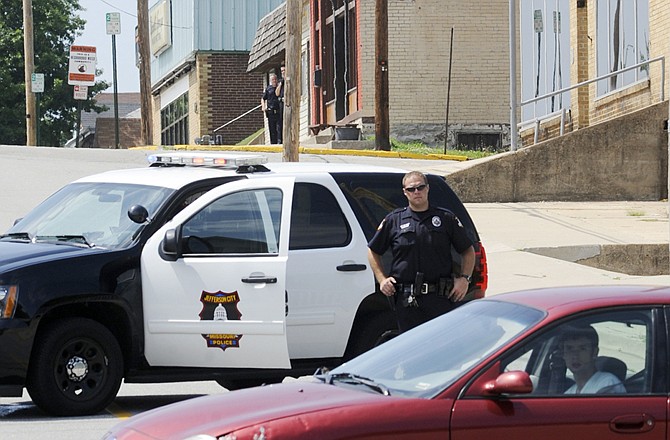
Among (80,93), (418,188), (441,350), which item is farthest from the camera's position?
(80,93)

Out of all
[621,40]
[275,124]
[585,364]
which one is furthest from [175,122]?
[585,364]

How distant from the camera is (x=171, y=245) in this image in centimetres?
962

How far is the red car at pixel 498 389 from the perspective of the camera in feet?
18.1

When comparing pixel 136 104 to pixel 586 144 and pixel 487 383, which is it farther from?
pixel 487 383

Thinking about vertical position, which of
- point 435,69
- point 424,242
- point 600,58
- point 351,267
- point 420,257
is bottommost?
point 351,267

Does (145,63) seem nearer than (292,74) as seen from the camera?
No

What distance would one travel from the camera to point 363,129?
35.4 m

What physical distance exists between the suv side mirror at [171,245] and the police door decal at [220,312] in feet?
1.11

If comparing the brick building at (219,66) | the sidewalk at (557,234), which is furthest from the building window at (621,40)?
the brick building at (219,66)

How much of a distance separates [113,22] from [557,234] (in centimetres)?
2090

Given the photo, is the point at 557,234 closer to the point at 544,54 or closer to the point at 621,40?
the point at 621,40

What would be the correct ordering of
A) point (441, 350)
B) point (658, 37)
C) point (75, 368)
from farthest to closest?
1. point (658, 37)
2. point (75, 368)
3. point (441, 350)

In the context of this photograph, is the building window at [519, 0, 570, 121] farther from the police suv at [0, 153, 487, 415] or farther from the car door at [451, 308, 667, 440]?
the car door at [451, 308, 667, 440]

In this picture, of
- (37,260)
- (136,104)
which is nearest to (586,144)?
(37,260)
